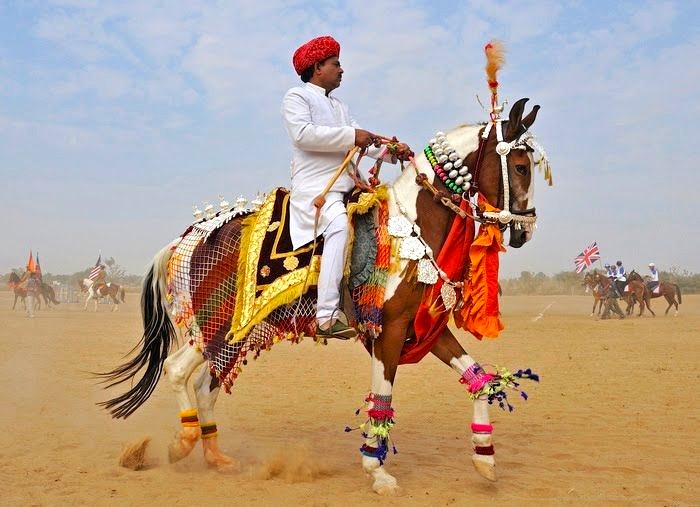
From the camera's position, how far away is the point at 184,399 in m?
5.10

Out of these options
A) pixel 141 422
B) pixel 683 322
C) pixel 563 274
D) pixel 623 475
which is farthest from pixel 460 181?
pixel 563 274

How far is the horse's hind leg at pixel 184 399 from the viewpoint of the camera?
16.6ft

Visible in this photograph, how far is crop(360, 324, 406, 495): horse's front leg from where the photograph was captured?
4480 millimetres

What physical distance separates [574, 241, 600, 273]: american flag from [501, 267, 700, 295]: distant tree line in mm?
19265

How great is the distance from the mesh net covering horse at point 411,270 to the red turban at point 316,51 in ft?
3.10

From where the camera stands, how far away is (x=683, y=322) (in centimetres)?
2200

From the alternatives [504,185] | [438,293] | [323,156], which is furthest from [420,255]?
[323,156]

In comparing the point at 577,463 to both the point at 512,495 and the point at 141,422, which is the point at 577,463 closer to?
the point at 512,495

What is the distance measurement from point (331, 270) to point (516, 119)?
158 centimetres

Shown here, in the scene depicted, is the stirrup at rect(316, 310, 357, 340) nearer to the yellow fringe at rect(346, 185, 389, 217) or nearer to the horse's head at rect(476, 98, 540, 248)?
the yellow fringe at rect(346, 185, 389, 217)

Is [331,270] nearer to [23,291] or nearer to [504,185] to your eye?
[504,185]

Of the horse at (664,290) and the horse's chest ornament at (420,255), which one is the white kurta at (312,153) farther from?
the horse at (664,290)

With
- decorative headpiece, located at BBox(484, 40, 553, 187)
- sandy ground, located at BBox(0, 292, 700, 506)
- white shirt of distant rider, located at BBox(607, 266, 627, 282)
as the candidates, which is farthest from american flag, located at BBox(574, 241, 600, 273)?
decorative headpiece, located at BBox(484, 40, 553, 187)

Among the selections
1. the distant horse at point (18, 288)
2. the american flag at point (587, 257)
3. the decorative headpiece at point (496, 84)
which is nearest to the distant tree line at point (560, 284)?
the american flag at point (587, 257)
